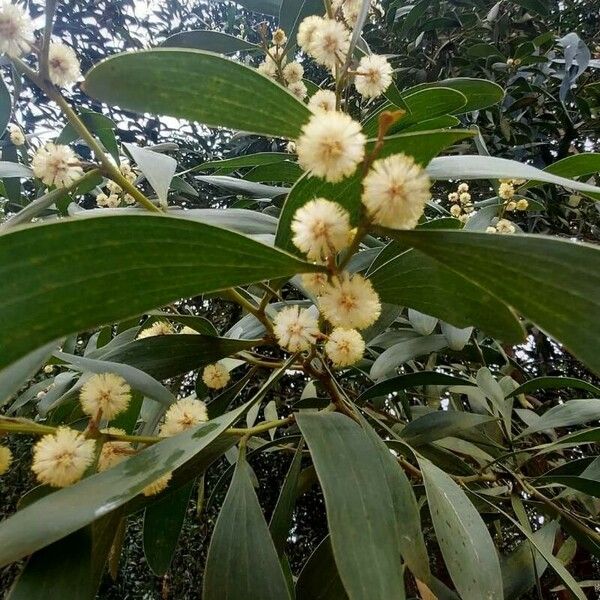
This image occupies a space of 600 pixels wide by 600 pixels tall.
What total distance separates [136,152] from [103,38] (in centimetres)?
241

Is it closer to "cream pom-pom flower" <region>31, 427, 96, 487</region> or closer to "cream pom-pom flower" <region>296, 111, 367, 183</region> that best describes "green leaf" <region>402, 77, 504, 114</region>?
"cream pom-pom flower" <region>296, 111, 367, 183</region>

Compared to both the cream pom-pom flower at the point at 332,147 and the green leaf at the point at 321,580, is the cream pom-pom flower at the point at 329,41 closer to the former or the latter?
the cream pom-pom flower at the point at 332,147

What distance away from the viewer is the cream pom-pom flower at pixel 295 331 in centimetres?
56

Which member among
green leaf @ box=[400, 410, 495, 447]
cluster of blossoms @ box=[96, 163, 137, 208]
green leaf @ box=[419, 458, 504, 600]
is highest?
cluster of blossoms @ box=[96, 163, 137, 208]

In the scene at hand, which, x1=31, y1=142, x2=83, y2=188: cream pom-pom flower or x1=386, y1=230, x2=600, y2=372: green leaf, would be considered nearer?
x1=386, y1=230, x2=600, y2=372: green leaf

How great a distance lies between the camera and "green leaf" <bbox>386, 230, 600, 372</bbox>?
35cm

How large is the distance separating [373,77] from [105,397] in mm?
455

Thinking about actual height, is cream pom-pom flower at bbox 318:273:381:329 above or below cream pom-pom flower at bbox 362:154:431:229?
below

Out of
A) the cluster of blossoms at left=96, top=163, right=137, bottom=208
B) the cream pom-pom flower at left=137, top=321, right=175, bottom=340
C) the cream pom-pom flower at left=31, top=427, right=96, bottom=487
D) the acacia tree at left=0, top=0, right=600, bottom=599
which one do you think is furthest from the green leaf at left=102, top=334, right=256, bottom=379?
the cluster of blossoms at left=96, top=163, right=137, bottom=208

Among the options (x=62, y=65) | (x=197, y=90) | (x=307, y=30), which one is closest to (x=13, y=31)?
(x=62, y=65)

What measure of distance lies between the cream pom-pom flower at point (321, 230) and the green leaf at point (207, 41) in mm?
417

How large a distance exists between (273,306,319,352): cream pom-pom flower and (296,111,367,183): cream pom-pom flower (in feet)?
0.55

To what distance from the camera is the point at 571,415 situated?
0.94 meters

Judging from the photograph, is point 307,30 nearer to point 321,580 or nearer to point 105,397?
point 105,397
